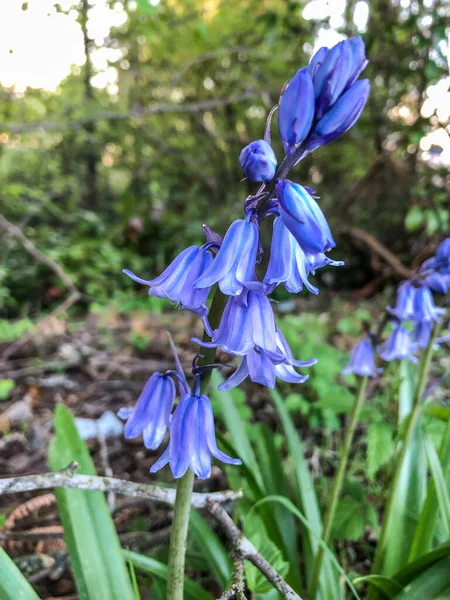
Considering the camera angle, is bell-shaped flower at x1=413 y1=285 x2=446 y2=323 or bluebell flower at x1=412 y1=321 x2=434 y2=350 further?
bluebell flower at x1=412 y1=321 x2=434 y2=350

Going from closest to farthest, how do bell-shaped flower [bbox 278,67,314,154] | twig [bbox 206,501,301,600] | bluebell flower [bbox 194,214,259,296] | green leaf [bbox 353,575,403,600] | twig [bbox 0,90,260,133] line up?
bell-shaped flower [bbox 278,67,314,154] → bluebell flower [bbox 194,214,259,296] → twig [bbox 206,501,301,600] → green leaf [bbox 353,575,403,600] → twig [bbox 0,90,260,133]

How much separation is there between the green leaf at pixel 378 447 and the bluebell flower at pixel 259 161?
134 cm

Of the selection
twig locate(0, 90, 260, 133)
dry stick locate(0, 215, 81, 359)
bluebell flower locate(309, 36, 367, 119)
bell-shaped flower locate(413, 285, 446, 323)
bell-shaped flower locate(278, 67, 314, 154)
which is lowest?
bell-shaped flower locate(413, 285, 446, 323)

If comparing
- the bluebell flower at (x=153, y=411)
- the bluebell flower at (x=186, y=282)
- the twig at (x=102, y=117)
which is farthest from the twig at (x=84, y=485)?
the twig at (x=102, y=117)

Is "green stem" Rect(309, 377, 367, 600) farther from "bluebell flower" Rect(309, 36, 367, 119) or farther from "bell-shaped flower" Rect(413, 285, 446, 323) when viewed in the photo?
"bluebell flower" Rect(309, 36, 367, 119)

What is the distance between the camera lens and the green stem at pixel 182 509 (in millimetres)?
1165


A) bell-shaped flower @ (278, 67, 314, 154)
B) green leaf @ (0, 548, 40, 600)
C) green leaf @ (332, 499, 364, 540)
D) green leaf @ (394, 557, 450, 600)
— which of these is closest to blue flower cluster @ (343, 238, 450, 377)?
green leaf @ (332, 499, 364, 540)

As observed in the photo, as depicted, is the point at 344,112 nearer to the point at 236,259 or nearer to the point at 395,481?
the point at 236,259

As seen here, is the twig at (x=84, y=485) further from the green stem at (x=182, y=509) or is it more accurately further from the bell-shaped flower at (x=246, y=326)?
the bell-shaped flower at (x=246, y=326)

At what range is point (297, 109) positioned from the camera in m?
0.95

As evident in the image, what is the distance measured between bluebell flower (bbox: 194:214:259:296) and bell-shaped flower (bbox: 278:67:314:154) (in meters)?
0.21

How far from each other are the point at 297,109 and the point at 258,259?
369 mm

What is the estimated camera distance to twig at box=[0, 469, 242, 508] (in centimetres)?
126

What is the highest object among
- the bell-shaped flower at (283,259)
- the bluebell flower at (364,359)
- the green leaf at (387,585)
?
the bell-shaped flower at (283,259)
